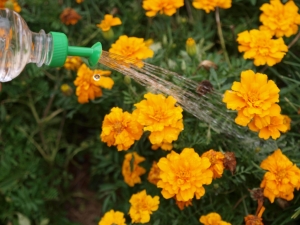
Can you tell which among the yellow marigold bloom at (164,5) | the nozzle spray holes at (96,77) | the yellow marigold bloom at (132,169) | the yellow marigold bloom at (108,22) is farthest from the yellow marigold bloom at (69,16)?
the yellow marigold bloom at (132,169)

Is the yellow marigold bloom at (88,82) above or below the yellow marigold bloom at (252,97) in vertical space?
below

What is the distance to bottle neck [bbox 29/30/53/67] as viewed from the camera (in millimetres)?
1258

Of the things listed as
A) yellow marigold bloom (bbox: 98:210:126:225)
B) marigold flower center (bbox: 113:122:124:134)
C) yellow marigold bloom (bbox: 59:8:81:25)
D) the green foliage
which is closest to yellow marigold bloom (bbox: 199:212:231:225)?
the green foliage

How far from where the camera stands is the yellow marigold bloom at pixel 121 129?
4.00ft

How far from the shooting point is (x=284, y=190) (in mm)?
1222

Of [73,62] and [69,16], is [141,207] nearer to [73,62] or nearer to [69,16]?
[73,62]

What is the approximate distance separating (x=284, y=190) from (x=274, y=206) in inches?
9.4

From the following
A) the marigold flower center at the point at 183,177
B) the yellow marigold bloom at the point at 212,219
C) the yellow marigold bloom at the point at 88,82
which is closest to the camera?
the marigold flower center at the point at 183,177

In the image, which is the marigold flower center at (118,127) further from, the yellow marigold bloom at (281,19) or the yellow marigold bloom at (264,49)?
the yellow marigold bloom at (281,19)

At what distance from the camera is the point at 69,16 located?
160 centimetres

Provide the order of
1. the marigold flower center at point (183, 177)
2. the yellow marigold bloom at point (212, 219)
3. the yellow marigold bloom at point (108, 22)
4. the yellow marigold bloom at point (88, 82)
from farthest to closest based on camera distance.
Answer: the yellow marigold bloom at point (108, 22) < the yellow marigold bloom at point (88, 82) < the yellow marigold bloom at point (212, 219) < the marigold flower center at point (183, 177)

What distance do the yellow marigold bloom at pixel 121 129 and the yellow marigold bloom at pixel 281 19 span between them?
0.51 meters

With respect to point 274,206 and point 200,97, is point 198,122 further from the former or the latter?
point 274,206

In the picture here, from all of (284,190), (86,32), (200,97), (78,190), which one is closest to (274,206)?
(284,190)
